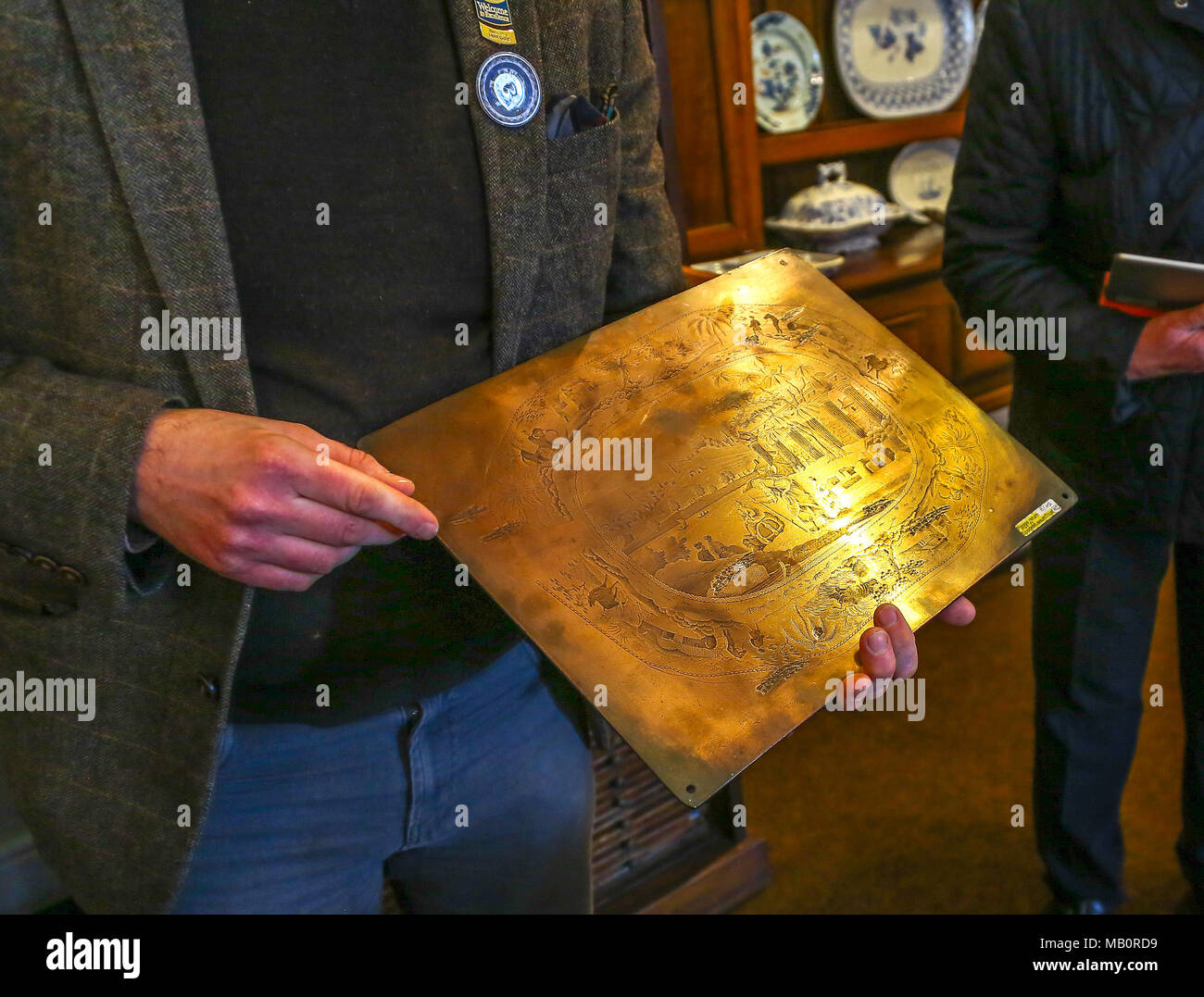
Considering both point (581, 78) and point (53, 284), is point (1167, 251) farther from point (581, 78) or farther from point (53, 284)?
point (53, 284)

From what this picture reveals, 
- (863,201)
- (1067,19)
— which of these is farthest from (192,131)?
(863,201)

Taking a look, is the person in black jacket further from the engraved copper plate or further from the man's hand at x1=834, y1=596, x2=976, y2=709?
the man's hand at x1=834, y1=596, x2=976, y2=709

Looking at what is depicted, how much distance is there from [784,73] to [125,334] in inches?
78.1

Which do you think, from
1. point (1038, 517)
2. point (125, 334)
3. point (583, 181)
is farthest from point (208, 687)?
point (1038, 517)

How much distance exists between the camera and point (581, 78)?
0.74 metres

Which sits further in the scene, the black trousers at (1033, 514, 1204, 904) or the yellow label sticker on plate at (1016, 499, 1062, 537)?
the black trousers at (1033, 514, 1204, 904)

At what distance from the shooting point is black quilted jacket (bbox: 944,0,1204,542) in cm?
106

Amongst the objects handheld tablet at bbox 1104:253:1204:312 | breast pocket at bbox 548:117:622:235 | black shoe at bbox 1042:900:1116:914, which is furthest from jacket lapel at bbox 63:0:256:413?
black shoe at bbox 1042:900:1116:914

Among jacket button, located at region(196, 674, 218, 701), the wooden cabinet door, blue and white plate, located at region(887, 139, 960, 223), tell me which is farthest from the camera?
blue and white plate, located at region(887, 139, 960, 223)

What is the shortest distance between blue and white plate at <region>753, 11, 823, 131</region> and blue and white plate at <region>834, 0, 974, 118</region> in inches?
3.9

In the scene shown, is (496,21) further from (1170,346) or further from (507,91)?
(1170,346)

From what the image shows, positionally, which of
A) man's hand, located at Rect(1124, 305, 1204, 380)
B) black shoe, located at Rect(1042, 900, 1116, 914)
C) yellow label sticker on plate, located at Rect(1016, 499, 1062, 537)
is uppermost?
man's hand, located at Rect(1124, 305, 1204, 380)

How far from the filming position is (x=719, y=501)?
677 mm
